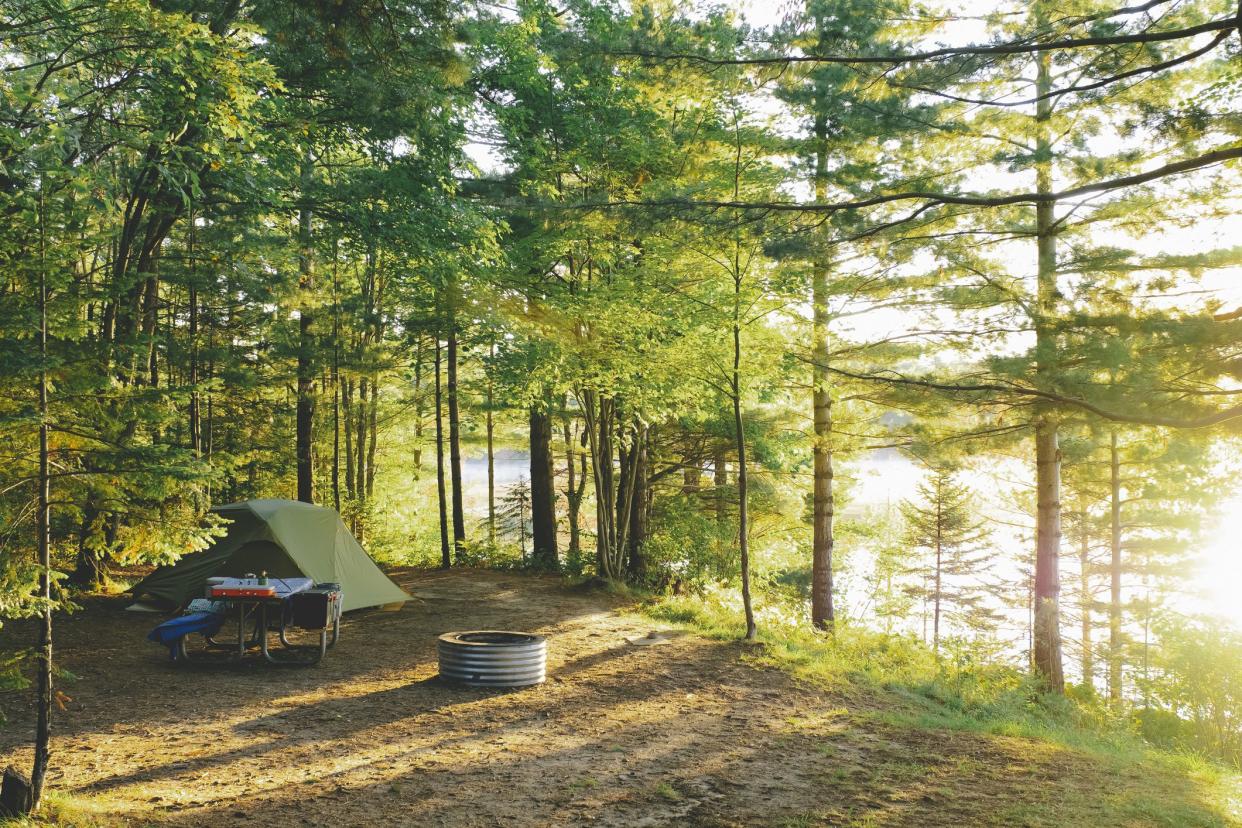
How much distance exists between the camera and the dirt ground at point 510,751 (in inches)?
169

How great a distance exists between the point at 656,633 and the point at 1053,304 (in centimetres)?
578

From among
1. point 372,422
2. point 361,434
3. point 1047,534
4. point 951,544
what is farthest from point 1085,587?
point 361,434

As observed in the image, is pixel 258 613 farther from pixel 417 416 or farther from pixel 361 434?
pixel 417 416

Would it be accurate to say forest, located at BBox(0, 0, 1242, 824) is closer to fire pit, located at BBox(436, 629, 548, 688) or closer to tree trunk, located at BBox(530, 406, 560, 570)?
tree trunk, located at BBox(530, 406, 560, 570)

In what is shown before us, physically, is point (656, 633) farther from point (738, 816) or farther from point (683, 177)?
point (683, 177)

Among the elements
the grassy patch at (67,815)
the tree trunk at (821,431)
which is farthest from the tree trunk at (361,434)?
the grassy patch at (67,815)

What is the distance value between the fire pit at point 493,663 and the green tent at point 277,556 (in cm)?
367

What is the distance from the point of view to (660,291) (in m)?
9.84

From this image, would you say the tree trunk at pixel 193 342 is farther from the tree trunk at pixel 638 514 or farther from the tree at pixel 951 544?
the tree at pixel 951 544

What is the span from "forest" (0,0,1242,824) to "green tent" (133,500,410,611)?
125 cm

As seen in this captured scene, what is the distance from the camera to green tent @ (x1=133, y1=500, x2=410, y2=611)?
9836mm

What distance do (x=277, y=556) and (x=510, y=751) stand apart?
19.4 ft

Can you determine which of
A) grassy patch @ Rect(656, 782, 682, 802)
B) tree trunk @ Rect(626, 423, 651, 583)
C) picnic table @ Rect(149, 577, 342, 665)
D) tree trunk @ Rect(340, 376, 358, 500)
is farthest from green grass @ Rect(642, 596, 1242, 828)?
tree trunk @ Rect(340, 376, 358, 500)

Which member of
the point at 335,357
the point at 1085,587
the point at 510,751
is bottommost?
the point at 1085,587
